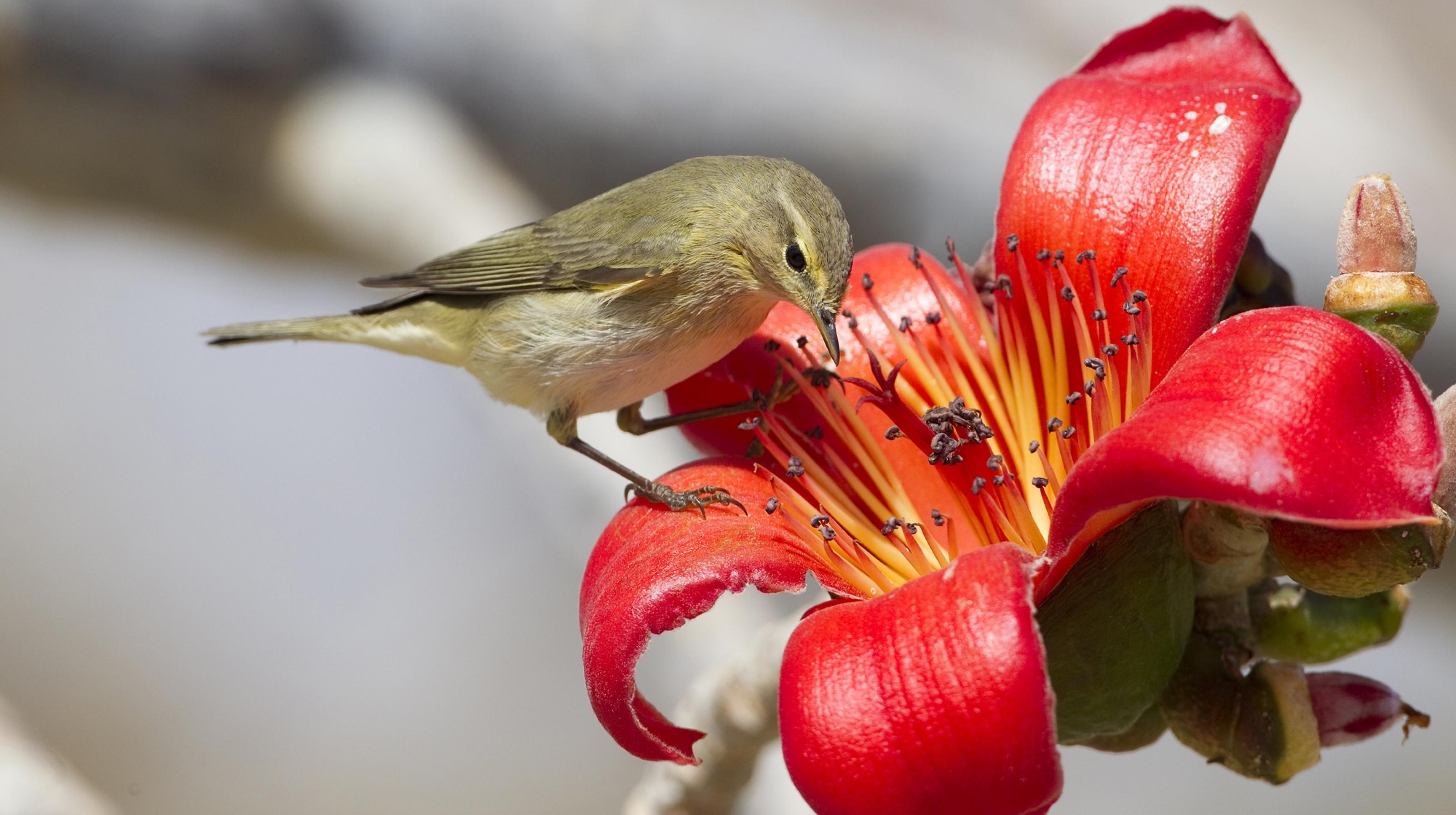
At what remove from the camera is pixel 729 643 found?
3.14 meters

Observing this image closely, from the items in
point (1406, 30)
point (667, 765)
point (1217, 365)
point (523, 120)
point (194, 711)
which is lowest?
point (194, 711)

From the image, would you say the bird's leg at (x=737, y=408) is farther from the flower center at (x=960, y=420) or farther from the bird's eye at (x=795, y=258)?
the bird's eye at (x=795, y=258)

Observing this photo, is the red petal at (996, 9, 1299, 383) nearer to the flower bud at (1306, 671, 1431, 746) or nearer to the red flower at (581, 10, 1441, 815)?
the red flower at (581, 10, 1441, 815)

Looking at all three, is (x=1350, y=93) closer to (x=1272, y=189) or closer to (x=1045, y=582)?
(x=1272, y=189)

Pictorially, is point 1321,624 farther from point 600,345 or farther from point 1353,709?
point 600,345

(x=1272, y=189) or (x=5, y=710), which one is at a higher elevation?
(x=1272, y=189)

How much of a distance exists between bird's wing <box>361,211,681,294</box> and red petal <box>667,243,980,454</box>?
200mm

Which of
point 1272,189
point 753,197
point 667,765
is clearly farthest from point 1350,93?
point 667,765

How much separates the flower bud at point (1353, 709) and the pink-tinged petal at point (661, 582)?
510mm

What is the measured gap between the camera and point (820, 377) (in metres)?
1.58

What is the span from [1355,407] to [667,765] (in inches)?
50.0

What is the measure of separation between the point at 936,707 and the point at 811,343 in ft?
2.48

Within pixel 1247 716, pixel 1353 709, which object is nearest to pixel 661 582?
pixel 1247 716

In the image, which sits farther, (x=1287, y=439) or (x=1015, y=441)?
(x=1015, y=441)
